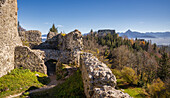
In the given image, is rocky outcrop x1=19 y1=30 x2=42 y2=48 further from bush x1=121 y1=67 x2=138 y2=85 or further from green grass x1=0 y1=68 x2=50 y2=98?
bush x1=121 y1=67 x2=138 y2=85

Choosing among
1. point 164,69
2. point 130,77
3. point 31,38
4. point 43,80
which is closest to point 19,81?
point 43,80

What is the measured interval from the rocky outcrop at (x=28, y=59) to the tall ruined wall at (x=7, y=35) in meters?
0.65

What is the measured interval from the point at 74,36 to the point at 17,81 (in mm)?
9083

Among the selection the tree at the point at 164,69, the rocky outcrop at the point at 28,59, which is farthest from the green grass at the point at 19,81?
the tree at the point at 164,69

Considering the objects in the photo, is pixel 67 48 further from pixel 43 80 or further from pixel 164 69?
pixel 164 69

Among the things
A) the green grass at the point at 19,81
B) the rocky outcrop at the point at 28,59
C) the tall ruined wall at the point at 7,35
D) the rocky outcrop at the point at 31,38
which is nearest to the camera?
the green grass at the point at 19,81

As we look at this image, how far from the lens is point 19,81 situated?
35.9ft

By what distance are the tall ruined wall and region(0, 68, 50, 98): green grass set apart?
2.70ft

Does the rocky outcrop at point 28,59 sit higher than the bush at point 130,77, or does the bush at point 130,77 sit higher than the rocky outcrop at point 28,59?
the rocky outcrop at point 28,59

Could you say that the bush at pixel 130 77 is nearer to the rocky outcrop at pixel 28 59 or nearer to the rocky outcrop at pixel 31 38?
the rocky outcrop at pixel 28 59

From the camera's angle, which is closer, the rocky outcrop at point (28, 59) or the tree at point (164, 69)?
the rocky outcrop at point (28, 59)

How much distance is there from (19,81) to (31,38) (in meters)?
9.07

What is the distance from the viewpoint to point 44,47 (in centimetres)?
1842

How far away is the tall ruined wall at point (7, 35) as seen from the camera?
10.5 metres
